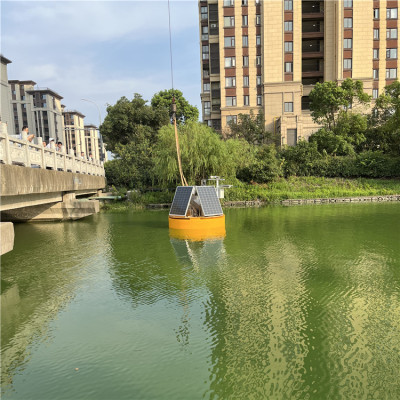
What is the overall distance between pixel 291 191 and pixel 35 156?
18276 mm

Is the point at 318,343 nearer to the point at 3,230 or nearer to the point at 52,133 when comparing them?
the point at 3,230

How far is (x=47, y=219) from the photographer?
16.1 meters

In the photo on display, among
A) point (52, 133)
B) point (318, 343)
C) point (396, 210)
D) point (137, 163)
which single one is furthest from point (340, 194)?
point (52, 133)

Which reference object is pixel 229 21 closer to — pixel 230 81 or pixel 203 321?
pixel 230 81

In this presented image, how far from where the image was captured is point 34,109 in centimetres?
7631

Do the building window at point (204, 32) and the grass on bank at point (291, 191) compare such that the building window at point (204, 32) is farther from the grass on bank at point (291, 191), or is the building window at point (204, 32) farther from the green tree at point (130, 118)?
the grass on bank at point (291, 191)

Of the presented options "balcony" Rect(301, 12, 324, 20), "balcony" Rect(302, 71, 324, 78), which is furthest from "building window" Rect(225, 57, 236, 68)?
"balcony" Rect(301, 12, 324, 20)

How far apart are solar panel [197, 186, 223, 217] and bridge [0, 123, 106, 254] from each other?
5.64 m

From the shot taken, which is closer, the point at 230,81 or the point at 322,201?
the point at 322,201

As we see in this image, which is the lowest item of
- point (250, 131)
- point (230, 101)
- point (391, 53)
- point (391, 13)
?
point (250, 131)

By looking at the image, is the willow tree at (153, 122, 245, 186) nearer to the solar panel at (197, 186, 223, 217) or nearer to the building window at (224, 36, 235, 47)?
the solar panel at (197, 186, 223, 217)

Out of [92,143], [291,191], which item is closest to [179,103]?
[291,191]

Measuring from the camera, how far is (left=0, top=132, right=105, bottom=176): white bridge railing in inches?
349

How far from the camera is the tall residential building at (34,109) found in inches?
2948
